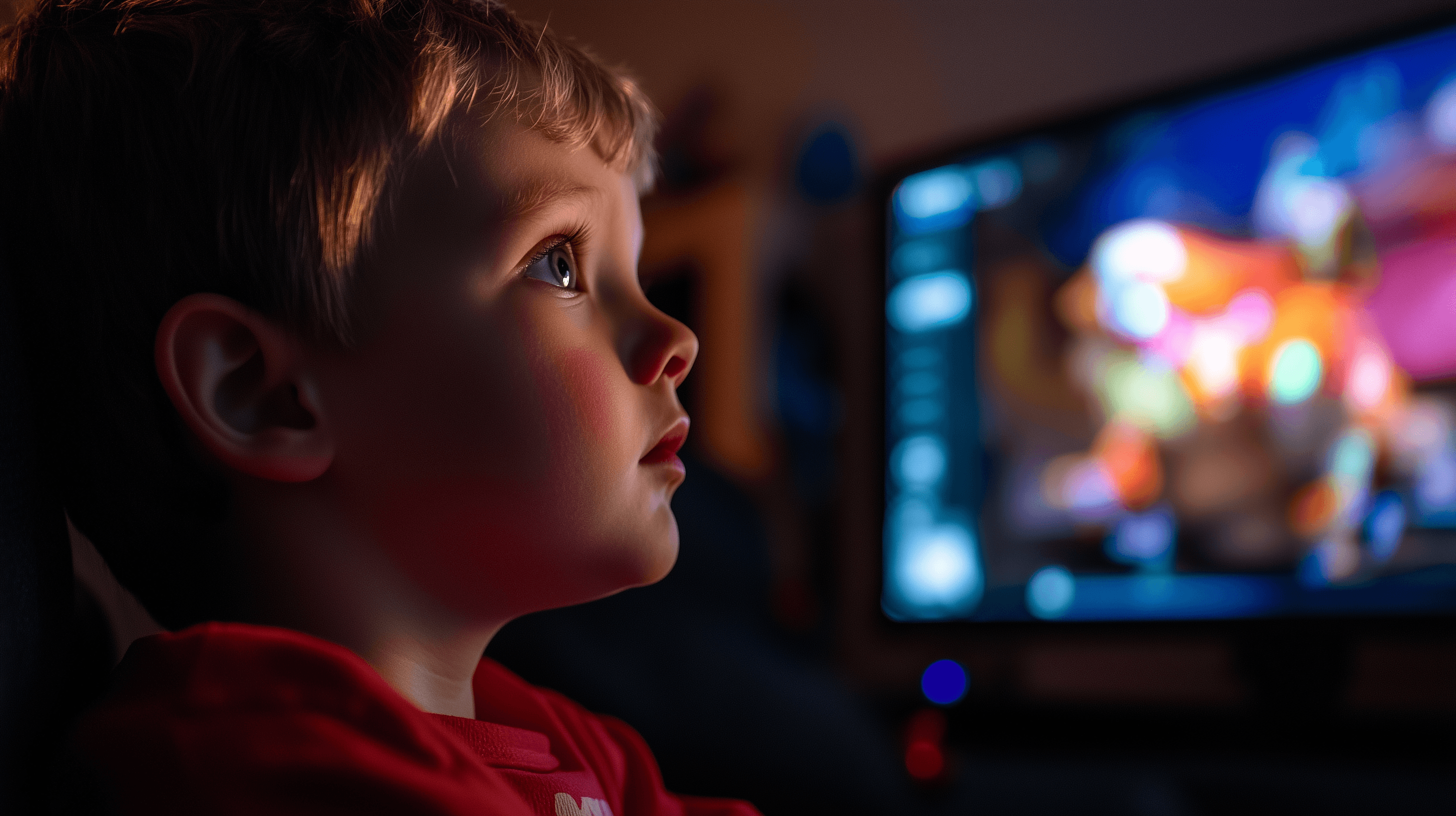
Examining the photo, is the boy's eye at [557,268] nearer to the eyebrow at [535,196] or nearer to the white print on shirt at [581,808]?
the eyebrow at [535,196]

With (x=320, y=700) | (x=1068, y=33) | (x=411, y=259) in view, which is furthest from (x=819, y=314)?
(x=320, y=700)

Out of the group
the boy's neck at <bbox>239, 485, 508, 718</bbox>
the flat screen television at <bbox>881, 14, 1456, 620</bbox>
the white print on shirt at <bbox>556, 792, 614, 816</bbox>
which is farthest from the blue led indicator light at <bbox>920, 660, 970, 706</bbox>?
the boy's neck at <bbox>239, 485, 508, 718</bbox>

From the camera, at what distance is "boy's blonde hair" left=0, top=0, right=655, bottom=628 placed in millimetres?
392

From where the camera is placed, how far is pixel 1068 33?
1311 mm

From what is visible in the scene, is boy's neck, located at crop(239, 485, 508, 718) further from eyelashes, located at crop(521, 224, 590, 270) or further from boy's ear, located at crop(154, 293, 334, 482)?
eyelashes, located at crop(521, 224, 590, 270)

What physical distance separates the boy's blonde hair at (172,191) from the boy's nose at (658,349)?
13cm

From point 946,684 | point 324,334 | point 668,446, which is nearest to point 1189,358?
point 946,684

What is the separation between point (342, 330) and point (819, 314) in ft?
3.67

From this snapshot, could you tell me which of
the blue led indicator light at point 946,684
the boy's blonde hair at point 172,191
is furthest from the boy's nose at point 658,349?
the blue led indicator light at point 946,684

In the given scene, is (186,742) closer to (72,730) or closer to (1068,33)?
(72,730)

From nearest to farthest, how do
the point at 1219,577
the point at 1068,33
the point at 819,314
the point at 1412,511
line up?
the point at 1412,511, the point at 1219,577, the point at 1068,33, the point at 819,314

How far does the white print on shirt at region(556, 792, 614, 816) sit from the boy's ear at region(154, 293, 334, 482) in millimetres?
192

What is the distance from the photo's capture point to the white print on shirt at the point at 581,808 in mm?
443

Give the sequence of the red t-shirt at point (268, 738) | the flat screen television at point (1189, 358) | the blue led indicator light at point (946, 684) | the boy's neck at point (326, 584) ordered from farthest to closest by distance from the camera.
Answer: the blue led indicator light at point (946, 684)
the flat screen television at point (1189, 358)
the boy's neck at point (326, 584)
the red t-shirt at point (268, 738)
